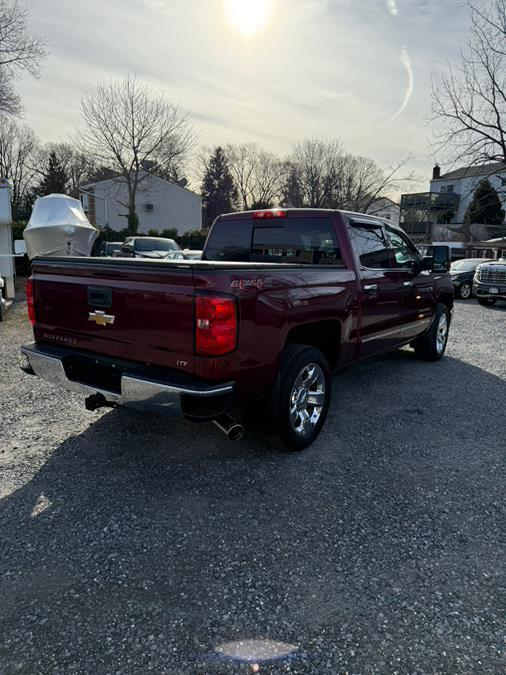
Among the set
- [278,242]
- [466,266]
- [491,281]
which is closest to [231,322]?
[278,242]

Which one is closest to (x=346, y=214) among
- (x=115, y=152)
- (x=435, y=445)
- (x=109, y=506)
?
(x=435, y=445)

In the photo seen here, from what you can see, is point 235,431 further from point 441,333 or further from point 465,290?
point 465,290

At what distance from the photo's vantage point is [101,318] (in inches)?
126

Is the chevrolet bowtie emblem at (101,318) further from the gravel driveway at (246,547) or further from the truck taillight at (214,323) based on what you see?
the gravel driveway at (246,547)

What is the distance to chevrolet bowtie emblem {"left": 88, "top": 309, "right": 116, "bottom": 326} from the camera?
3.15m

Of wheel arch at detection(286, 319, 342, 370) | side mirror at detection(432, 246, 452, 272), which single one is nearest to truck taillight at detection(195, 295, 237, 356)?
wheel arch at detection(286, 319, 342, 370)

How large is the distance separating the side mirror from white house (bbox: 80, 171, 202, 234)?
30.8 m

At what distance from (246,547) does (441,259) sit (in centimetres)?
501

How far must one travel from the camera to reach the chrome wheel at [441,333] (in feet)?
22.2

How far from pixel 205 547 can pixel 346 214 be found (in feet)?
10.4

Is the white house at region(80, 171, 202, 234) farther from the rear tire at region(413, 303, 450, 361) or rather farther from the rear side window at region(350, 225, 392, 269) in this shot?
the rear side window at region(350, 225, 392, 269)

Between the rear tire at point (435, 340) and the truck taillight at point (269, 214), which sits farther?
the rear tire at point (435, 340)

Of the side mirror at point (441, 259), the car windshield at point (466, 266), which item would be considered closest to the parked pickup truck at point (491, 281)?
the car windshield at point (466, 266)

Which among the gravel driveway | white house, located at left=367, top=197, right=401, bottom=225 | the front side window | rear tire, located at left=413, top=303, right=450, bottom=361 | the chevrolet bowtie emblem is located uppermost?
white house, located at left=367, top=197, right=401, bottom=225
